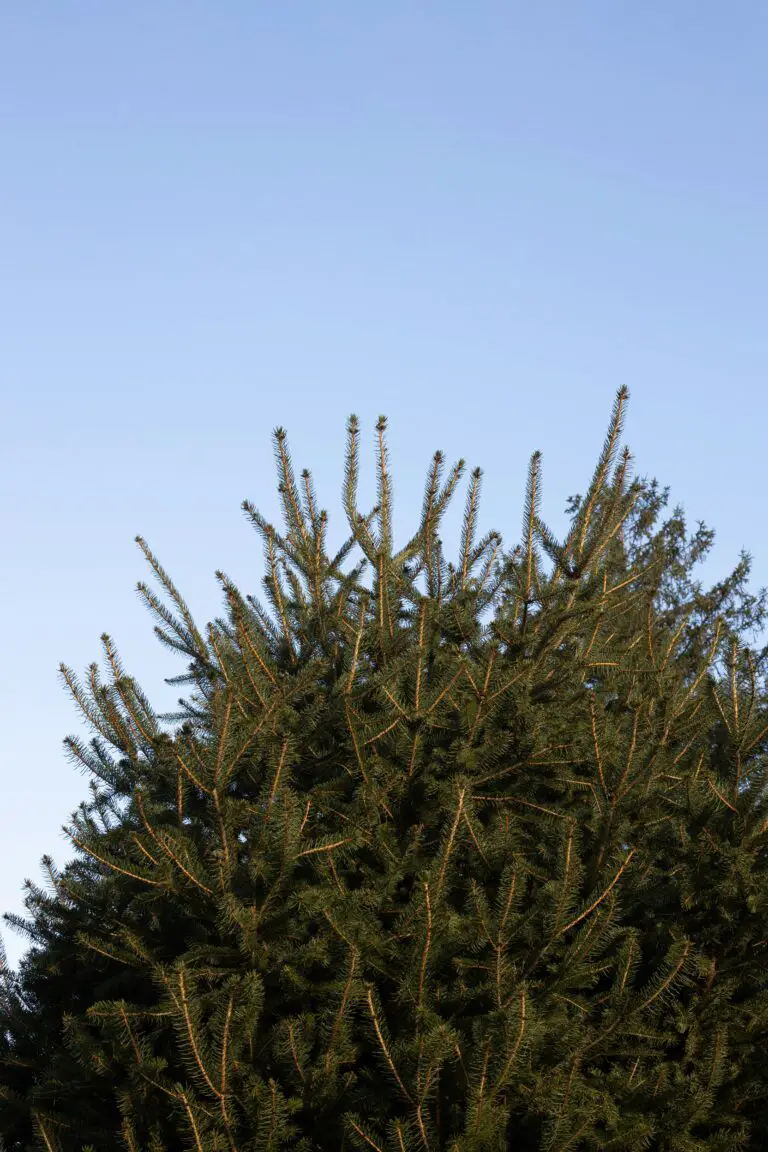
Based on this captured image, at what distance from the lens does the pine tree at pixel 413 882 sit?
4.41 metres

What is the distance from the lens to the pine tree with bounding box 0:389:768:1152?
4.41 meters

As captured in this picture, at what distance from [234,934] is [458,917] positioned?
36.2 inches

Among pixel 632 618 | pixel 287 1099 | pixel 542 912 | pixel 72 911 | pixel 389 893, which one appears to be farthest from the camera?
pixel 632 618

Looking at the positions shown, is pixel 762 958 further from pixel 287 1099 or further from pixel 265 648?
pixel 265 648

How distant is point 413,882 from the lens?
5.24 metres

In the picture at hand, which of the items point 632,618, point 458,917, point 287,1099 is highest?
point 632,618

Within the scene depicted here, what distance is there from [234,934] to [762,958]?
8.21 ft

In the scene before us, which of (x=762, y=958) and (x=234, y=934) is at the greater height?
(x=234, y=934)

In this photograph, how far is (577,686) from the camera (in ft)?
19.7

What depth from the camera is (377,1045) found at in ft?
14.8

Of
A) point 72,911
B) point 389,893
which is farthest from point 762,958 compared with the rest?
point 72,911

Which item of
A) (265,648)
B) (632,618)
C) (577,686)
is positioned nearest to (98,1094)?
(265,648)

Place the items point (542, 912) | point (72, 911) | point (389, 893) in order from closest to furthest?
1. point (542, 912)
2. point (389, 893)
3. point (72, 911)

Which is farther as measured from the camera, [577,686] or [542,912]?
[577,686]
